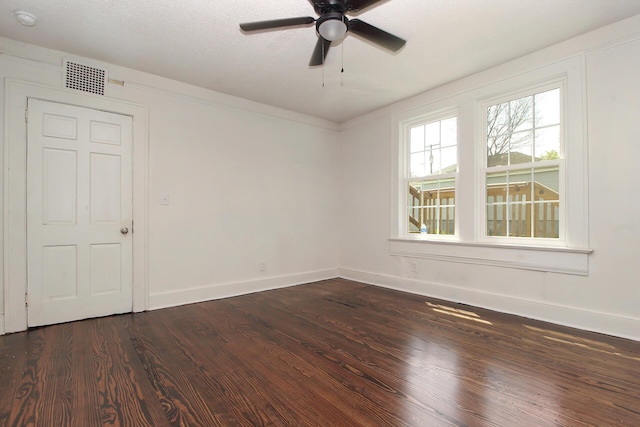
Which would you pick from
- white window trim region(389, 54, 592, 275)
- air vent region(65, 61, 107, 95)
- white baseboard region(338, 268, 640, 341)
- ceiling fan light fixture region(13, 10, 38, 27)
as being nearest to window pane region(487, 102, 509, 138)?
white window trim region(389, 54, 592, 275)

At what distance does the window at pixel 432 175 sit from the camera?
13.0 feet

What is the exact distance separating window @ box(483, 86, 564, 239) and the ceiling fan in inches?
77.0

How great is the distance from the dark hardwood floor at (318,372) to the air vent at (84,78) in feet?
7.89

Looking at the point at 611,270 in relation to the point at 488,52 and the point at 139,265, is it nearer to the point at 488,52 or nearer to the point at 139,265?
the point at 488,52

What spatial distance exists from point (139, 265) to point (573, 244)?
4478 millimetres

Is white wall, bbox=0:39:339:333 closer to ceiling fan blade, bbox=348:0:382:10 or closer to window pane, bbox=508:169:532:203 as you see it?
ceiling fan blade, bbox=348:0:382:10

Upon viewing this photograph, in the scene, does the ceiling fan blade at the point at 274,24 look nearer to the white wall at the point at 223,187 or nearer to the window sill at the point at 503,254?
the white wall at the point at 223,187

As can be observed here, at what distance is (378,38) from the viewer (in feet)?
7.21

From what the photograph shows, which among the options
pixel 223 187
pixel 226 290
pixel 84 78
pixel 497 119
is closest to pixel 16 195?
pixel 84 78

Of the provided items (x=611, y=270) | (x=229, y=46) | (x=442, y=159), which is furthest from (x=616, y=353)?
(x=229, y=46)

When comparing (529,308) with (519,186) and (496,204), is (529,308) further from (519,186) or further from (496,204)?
(519,186)

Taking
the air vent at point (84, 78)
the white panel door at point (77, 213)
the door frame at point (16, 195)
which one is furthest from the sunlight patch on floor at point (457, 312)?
the air vent at point (84, 78)

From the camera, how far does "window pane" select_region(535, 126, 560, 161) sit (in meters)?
3.06

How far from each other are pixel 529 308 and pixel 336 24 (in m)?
3.23
